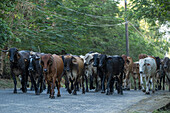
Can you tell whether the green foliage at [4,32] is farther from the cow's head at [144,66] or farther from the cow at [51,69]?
the cow's head at [144,66]

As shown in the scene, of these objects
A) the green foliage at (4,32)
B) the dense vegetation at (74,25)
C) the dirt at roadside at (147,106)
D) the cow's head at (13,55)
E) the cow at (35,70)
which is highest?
the dense vegetation at (74,25)

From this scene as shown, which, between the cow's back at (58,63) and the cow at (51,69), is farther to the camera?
the cow's back at (58,63)

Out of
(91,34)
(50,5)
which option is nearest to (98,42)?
(91,34)

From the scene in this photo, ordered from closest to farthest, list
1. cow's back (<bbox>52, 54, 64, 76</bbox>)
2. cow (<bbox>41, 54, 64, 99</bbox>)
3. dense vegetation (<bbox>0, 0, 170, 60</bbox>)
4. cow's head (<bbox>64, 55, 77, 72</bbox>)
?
1. cow (<bbox>41, 54, 64, 99</bbox>)
2. cow's back (<bbox>52, 54, 64, 76</bbox>)
3. cow's head (<bbox>64, 55, 77, 72</bbox>)
4. dense vegetation (<bbox>0, 0, 170, 60</bbox>)

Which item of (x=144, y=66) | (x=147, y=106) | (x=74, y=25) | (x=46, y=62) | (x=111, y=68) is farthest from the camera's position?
(x=74, y=25)

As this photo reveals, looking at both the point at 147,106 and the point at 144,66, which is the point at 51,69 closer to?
the point at 147,106

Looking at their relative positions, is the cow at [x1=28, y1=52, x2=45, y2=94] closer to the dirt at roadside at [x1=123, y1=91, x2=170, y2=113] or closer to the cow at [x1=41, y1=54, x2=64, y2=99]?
the cow at [x1=41, y1=54, x2=64, y2=99]

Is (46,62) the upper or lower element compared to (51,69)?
upper

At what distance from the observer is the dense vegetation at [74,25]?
23125mm

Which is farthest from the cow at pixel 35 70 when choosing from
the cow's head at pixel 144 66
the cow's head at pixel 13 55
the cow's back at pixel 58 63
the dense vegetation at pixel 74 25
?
the cow's head at pixel 144 66

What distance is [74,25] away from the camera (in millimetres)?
32656

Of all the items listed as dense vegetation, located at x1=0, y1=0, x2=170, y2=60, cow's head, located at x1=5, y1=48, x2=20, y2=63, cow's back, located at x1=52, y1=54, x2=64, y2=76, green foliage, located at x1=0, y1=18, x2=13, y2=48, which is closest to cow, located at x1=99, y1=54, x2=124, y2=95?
cow's back, located at x1=52, y1=54, x2=64, y2=76

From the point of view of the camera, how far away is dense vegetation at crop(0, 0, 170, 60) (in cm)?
2312

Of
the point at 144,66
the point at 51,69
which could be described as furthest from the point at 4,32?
the point at 144,66
